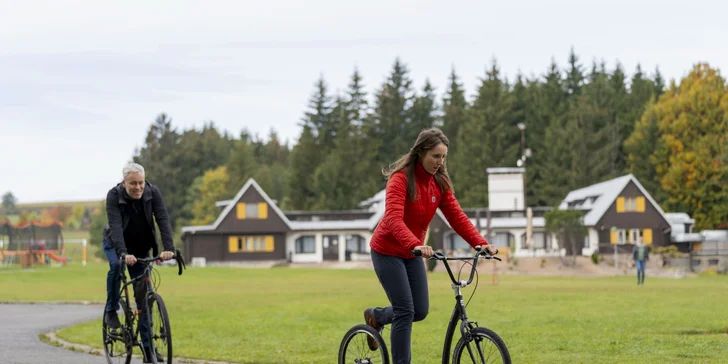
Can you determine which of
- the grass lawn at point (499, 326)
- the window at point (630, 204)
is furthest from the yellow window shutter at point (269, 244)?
the grass lawn at point (499, 326)

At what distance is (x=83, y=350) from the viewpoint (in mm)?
12781

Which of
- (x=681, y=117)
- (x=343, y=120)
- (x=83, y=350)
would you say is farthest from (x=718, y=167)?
(x=83, y=350)

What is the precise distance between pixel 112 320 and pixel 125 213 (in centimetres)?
129

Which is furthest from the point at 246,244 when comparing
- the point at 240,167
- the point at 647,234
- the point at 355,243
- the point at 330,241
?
the point at 240,167

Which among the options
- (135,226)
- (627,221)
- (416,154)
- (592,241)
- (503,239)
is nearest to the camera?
(416,154)

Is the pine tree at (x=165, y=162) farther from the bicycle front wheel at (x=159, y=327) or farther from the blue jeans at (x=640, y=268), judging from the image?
the bicycle front wheel at (x=159, y=327)

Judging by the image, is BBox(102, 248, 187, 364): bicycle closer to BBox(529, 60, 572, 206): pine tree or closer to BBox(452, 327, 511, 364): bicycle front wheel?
BBox(452, 327, 511, 364): bicycle front wheel

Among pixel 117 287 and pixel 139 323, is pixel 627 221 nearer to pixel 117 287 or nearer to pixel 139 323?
pixel 117 287

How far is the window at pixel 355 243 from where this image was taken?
7500 centimetres

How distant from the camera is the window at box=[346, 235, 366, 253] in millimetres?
75000

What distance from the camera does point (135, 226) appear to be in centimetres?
994

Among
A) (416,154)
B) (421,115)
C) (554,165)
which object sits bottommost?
(416,154)

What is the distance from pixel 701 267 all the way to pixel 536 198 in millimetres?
33423

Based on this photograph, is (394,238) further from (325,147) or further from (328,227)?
(325,147)
